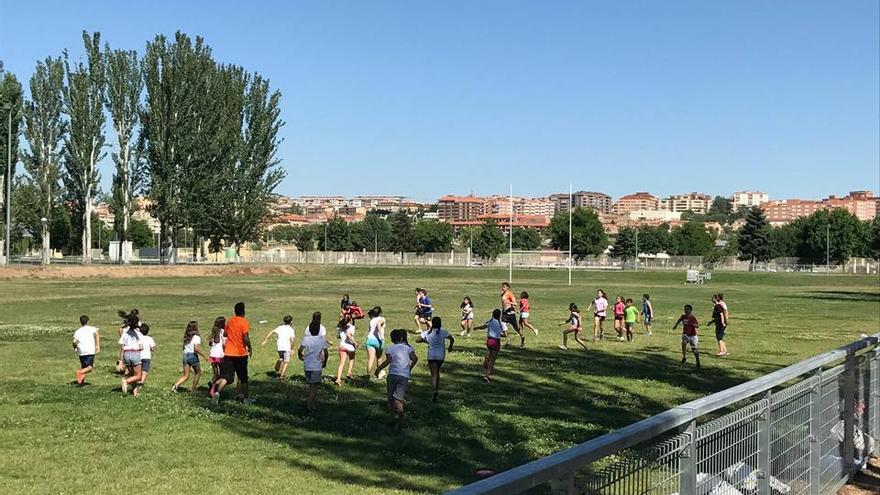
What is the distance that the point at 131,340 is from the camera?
15.1 meters

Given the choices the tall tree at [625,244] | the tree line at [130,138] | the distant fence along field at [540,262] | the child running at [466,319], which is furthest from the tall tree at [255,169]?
the tall tree at [625,244]

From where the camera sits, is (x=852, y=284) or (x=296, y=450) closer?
(x=296, y=450)

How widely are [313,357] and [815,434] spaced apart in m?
8.72

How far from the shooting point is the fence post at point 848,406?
778cm

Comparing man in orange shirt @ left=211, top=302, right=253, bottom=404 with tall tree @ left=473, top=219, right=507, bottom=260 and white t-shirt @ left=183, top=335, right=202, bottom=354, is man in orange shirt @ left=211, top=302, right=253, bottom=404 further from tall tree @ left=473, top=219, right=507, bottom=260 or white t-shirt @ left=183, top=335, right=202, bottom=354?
tall tree @ left=473, top=219, right=507, bottom=260

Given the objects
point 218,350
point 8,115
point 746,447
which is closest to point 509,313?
point 218,350

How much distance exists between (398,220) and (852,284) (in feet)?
312

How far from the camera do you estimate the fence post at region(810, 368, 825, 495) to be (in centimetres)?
679

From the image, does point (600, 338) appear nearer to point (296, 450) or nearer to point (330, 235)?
point (296, 450)

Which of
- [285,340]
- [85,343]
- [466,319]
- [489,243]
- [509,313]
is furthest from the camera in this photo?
[489,243]

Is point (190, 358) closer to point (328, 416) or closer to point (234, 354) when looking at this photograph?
point (234, 354)

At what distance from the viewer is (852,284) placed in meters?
82.1

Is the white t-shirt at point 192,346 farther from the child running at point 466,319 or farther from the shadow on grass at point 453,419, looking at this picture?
the child running at point 466,319

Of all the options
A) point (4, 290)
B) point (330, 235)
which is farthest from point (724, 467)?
point (330, 235)
